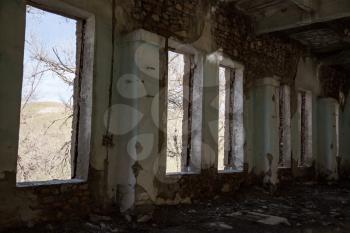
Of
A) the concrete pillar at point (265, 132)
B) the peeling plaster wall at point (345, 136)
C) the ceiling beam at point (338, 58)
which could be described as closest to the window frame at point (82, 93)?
the concrete pillar at point (265, 132)

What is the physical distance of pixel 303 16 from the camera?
7.23 metres

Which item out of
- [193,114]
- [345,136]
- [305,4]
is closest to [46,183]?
[193,114]

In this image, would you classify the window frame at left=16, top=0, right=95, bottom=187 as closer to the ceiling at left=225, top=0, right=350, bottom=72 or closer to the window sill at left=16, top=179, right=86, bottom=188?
the window sill at left=16, top=179, right=86, bottom=188

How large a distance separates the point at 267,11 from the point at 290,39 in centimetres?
172

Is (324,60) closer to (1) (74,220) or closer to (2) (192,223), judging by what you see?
(2) (192,223)

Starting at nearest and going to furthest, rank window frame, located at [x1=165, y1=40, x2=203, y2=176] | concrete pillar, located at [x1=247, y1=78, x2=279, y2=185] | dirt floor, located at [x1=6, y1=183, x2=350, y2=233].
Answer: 1. dirt floor, located at [x1=6, y1=183, x2=350, y2=233]
2. window frame, located at [x1=165, y1=40, x2=203, y2=176]
3. concrete pillar, located at [x1=247, y1=78, x2=279, y2=185]

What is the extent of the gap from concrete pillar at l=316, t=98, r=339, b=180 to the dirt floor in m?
2.77

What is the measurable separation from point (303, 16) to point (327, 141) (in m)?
4.30

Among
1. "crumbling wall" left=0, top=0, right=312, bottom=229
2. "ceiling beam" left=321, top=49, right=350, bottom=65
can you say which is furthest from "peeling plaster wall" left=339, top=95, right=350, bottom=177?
"crumbling wall" left=0, top=0, right=312, bottom=229

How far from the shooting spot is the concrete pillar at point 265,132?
7645 mm

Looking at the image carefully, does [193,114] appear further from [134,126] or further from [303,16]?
[303,16]

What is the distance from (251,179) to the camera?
7551 mm

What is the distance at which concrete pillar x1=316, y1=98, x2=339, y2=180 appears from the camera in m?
10.2

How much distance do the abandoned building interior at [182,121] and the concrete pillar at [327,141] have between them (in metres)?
0.40
